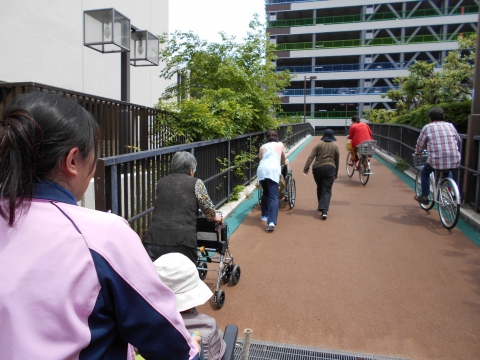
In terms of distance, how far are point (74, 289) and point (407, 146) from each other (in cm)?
1328

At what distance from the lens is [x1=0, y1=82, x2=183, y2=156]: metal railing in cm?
560

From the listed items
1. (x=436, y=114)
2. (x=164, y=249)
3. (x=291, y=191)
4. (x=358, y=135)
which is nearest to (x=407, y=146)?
(x=358, y=135)

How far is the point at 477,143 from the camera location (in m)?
7.55

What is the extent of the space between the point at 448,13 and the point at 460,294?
5850cm

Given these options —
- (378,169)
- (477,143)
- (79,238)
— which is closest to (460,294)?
(477,143)

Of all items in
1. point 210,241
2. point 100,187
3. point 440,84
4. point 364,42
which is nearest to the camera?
point 100,187

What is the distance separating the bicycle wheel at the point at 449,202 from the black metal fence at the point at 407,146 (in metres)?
0.77

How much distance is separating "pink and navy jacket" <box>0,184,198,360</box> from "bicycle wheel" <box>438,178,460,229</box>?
6.20 m

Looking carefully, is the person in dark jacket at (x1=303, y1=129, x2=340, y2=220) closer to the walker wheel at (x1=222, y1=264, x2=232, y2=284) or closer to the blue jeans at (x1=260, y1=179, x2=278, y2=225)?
the blue jeans at (x1=260, y1=179, x2=278, y2=225)

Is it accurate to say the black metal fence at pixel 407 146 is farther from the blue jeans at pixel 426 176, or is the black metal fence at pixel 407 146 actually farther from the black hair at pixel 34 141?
the black hair at pixel 34 141

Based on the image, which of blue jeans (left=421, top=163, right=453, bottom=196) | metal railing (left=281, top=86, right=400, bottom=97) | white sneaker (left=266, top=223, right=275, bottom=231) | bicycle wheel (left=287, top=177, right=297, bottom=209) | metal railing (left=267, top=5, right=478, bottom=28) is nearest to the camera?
Result: white sneaker (left=266, top=223, right=275, bottom=231)

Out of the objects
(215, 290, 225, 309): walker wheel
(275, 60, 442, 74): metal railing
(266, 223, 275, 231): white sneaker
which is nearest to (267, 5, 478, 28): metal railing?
(275, 60, 442, 74): metal railing

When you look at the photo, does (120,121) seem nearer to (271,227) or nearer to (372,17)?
(271,227)

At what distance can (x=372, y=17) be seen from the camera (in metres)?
56.9
